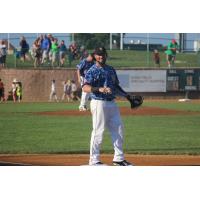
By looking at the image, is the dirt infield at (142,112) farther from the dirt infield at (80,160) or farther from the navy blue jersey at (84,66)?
the dirt infield at (80,160)

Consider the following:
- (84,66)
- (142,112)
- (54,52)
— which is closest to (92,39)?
(84,66)

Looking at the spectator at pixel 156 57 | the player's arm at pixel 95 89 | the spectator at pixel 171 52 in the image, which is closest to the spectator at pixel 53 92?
the spectator at pixel 156 57

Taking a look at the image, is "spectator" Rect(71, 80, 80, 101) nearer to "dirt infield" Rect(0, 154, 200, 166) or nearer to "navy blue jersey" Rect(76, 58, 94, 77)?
"navy blue jersey" Rect(76, 58, 94, 77)

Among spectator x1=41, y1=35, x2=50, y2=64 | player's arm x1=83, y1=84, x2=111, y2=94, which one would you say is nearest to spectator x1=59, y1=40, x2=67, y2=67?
spectator x1=41, y1=35, x2=50, y2=64

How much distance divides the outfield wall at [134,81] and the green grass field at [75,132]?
10.8 inches

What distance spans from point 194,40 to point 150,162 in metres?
3.23

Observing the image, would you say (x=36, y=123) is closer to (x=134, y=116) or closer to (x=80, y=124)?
(x=80, y=124)

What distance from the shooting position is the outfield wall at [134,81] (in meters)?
14.2

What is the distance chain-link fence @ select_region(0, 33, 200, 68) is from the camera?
1326 cm

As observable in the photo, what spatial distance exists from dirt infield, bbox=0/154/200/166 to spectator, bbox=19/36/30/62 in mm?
2203

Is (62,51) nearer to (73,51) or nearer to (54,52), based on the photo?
(54,52)

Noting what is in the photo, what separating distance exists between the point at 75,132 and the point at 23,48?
1.88m

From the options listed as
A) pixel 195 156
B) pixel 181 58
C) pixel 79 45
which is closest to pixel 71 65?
pixel 79 45

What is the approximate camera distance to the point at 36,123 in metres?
15.4
